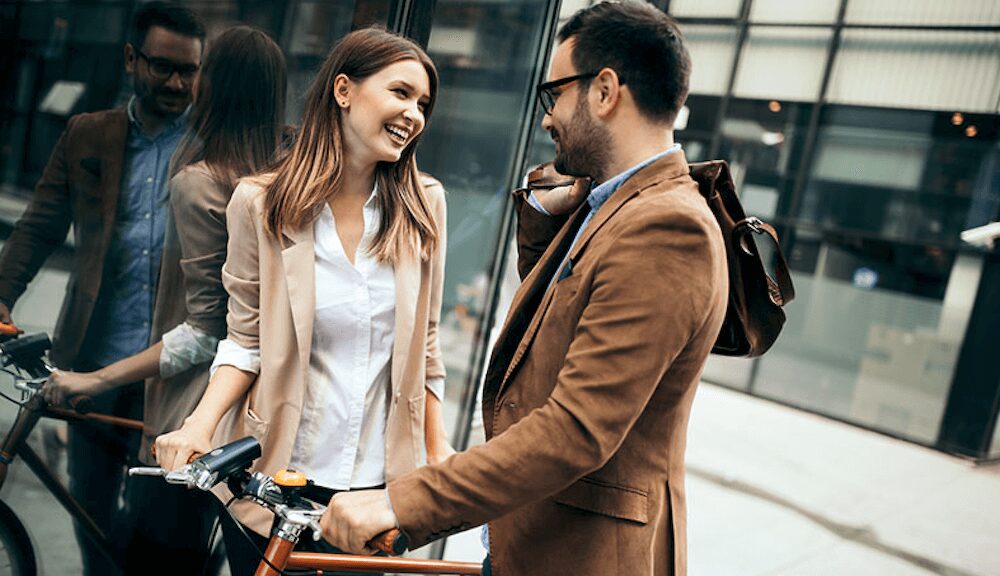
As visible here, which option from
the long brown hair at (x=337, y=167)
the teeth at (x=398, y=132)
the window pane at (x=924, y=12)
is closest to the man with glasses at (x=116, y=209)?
the long brown hair at (x=337, y=167)

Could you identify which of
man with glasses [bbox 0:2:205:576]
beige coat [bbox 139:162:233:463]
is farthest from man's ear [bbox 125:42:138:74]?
beige coat [bbox 139:162:233:463]

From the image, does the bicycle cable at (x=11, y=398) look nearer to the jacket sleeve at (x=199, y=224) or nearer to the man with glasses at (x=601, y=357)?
the jacket sleeve at (x=199, y=224)

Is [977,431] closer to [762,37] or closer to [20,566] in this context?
[762,37]

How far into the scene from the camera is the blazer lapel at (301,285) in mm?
1911

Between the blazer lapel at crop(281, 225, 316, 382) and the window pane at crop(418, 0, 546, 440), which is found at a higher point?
the window pane at crop(418, 0, 546, 440)

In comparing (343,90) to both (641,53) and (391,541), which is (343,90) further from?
(391,541)

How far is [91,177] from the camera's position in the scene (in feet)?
7.22

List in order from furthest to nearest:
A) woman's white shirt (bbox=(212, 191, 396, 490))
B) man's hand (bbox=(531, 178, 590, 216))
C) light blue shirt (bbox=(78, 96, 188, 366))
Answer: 1. light blue shirt (bbox=(78, 96, 188, 366))
2. woman's white shirt (bbox=(212, 191, 396, 490))
3. man's hand (bbox=(531, 178, 590, 216))

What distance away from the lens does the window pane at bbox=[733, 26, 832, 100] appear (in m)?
10.0

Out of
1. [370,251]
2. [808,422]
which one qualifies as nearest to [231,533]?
[370,251]

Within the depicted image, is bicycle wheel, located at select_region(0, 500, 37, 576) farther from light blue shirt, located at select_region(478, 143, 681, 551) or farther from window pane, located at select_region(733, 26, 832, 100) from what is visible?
window pane, located at select_region(733, 26, 832, 100)

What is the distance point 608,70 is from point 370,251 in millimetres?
847

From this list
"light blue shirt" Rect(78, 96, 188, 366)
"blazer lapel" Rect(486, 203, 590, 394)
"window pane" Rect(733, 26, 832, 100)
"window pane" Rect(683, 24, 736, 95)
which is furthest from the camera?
"window pane" Rect(683, 24, 736, 95)

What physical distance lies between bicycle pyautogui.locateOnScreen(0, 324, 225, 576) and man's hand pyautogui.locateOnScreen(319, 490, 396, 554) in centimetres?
132
